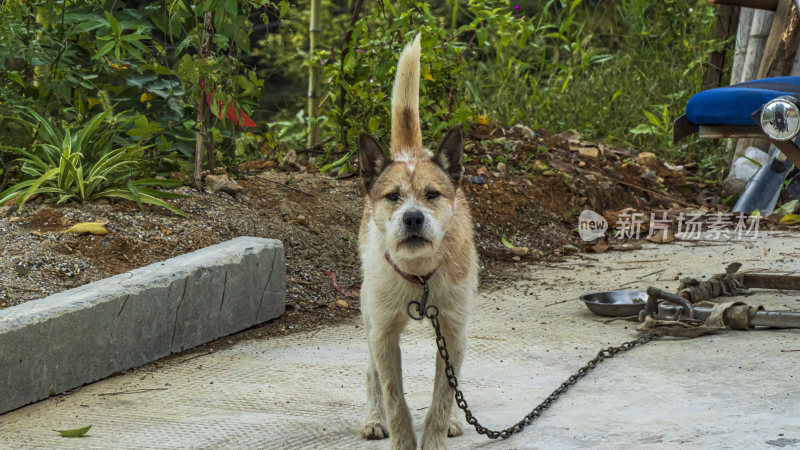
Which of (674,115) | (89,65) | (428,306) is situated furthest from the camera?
(674,115)

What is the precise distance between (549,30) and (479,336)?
6971mm

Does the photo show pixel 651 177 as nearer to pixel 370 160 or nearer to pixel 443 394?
pixel 370 160

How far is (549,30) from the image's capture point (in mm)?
10602

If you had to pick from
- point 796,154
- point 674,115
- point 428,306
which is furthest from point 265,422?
point 674,115

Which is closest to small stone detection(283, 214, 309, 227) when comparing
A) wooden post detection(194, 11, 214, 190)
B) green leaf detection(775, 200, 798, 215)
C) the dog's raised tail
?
wooden post detection(194, 11, 214, 190)

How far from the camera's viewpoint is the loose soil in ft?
14.6

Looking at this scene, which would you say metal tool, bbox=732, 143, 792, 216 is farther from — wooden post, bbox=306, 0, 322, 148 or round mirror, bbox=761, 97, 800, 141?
wooden post, bbox=306, 0, 322, 148

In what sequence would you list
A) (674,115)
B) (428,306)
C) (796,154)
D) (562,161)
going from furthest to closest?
1. (674,115)
2. (562,161)
3. (796,154)
4. (428,306)

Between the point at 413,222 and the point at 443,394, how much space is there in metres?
0.60

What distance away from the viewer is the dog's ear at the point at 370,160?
3.28m

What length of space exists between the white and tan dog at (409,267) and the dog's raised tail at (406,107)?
0.29m

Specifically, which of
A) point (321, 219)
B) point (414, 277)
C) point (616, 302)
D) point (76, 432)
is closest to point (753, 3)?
point (616, 302)

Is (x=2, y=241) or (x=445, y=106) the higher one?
(x=445, y=106)

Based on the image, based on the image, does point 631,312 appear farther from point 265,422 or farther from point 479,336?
point 265,422
